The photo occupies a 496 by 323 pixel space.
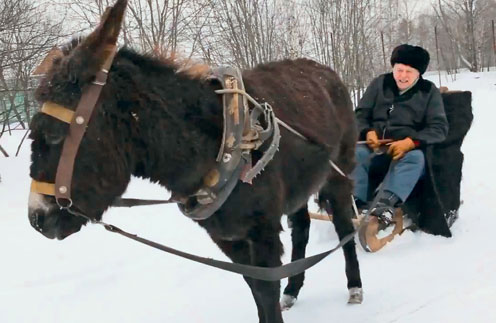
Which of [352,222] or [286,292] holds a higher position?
[352,222]

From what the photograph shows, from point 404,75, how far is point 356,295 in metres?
2.16

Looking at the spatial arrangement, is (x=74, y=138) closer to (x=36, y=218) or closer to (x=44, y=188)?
(x=44, y=188)

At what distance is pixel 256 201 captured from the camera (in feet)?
8.48

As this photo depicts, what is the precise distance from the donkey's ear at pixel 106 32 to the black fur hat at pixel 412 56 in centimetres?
318

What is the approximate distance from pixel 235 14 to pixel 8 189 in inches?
232

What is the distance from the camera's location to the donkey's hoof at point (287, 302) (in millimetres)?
3713

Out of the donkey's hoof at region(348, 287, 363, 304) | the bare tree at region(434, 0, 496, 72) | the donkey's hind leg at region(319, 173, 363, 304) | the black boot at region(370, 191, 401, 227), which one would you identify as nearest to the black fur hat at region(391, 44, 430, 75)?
the black boot at region(370, 191, 401, 227)

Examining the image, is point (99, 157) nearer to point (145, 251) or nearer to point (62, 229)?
point (62, 229)

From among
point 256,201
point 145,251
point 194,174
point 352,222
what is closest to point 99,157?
point 194,174

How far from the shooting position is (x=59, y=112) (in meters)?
2.11

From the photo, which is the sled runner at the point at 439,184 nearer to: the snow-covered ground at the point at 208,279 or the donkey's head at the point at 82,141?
the snow-covered ground at the point at 208,279

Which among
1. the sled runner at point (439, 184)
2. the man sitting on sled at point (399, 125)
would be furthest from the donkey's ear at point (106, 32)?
the sled runner at point (439, 184)

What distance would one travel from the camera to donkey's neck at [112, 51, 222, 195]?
7.54 ft

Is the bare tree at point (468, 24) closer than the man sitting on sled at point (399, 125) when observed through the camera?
No
